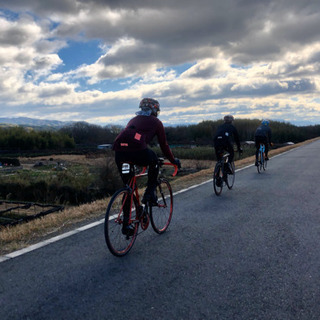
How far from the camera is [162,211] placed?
547cm

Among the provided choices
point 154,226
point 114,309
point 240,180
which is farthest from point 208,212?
point 240,180

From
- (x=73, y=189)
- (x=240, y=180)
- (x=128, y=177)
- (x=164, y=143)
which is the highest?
(x=164, y=143)

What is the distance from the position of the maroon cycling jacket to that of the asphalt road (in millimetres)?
1457

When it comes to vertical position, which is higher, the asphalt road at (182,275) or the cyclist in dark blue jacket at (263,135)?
the cyclist in dark blue jacket at (263,135)

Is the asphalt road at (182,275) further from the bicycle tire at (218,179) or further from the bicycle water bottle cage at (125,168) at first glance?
the bicycle tire at (218,179)

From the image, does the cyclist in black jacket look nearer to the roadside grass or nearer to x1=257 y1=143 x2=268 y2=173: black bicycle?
the roadside grass

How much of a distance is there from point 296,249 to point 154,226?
6.80 feet

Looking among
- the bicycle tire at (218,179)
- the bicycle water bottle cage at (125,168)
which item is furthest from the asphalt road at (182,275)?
the bicycle tire at (218,179)

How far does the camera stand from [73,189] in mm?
30406

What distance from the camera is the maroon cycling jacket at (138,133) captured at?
433 cm

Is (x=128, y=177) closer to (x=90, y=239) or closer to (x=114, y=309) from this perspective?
(x=90, y=239)

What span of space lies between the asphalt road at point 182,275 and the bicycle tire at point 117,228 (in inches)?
5.8

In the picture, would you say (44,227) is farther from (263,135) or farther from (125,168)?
(263,135)

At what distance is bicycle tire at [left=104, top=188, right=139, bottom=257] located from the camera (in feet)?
13.3
